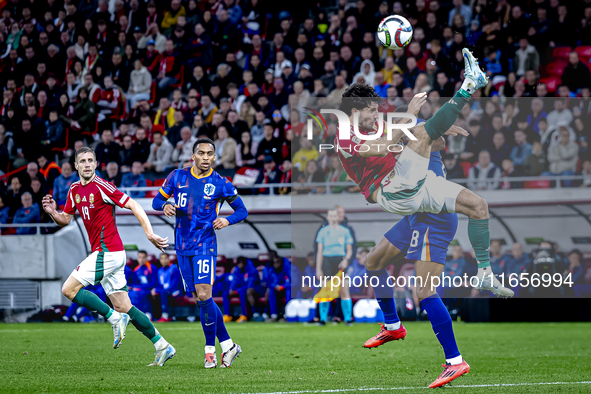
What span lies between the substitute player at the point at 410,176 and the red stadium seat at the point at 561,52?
31.0 ft

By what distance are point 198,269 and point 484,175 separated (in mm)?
6443

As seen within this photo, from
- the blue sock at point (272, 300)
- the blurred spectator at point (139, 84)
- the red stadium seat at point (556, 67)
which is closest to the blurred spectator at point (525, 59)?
the red stadium seat at point (556, 67)

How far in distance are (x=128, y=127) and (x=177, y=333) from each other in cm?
698

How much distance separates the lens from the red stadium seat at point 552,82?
14905 mm

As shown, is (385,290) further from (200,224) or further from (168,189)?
(168,189)

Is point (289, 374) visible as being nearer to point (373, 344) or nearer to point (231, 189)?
point (373, 344)

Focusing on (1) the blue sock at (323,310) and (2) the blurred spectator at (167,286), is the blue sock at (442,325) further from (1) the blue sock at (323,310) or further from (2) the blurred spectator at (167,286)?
(2) the blurred spectator at (167,286)

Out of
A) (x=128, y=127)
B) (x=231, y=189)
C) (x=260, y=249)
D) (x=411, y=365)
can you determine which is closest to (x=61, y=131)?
(x=128, y=127)

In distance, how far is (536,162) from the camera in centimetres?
1255

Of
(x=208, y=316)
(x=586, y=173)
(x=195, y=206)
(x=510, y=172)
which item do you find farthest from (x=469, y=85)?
(x=586, y=173)

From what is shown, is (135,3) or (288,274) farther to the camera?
(135,3)

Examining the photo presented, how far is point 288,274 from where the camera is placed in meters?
14.4

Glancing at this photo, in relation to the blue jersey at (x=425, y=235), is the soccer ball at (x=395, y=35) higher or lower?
higher

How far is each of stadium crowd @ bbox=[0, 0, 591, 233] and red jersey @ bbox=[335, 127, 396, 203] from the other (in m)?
4.35
